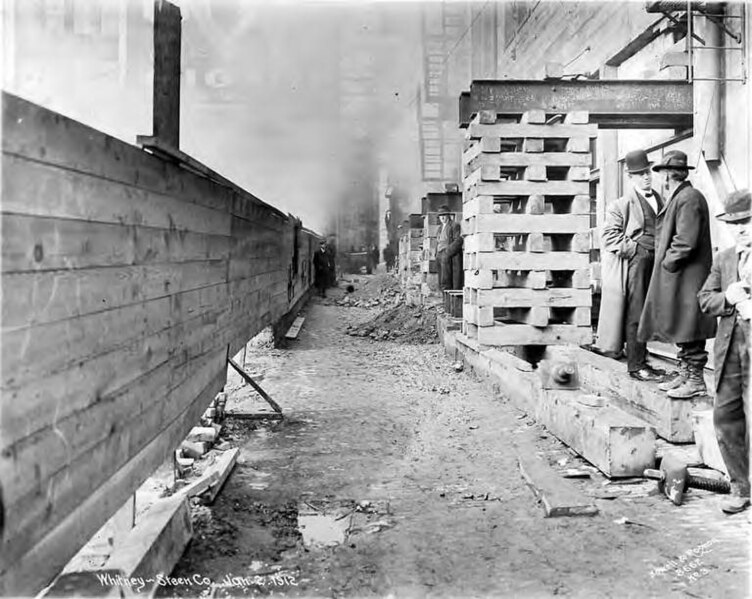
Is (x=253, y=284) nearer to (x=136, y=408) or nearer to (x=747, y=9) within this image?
(x=136, y=408)

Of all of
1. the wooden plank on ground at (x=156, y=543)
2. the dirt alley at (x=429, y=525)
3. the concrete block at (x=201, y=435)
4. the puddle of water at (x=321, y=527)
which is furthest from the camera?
the concrete block at (x=201, y=435)

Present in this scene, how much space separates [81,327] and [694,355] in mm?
4420

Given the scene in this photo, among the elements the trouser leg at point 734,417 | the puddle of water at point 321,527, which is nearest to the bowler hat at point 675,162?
the trouser leg at point 734,417

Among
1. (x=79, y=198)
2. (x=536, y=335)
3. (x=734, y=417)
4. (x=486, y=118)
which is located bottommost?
(x=734, y=417)

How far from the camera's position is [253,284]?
6.78 m

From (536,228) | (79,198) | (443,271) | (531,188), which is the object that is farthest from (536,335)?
(443,271)

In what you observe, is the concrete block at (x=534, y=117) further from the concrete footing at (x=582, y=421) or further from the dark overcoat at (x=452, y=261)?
the dark overcoat at (x=452, y=261)

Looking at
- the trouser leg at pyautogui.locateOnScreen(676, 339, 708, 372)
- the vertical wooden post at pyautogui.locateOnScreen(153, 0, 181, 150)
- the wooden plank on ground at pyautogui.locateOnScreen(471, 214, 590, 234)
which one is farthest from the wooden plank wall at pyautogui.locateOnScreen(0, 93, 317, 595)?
the wooden plank on ground at pyautogui.locateOnScreen(471, 214, 590, 234)

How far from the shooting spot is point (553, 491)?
4.07 m

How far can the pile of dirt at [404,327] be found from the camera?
42.8ft

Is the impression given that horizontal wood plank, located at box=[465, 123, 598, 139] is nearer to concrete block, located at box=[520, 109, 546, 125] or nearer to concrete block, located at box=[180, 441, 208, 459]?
concrete block, located at box=[520, 109, 546, 125]

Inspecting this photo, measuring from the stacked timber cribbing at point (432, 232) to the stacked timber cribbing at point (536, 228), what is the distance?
7394 mm

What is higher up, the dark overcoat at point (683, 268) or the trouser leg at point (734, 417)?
the dark overcoat at point (683, 268)

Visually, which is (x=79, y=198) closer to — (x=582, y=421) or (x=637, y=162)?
(x=582, y=421)
